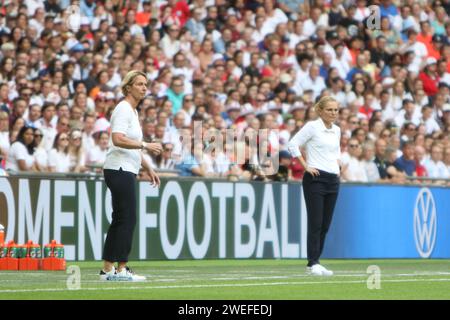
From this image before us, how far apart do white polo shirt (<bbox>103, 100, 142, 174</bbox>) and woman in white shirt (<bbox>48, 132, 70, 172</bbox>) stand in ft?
19.2

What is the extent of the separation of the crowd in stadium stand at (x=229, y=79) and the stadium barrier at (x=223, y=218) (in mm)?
419

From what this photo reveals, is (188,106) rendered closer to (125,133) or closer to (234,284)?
(125,133)

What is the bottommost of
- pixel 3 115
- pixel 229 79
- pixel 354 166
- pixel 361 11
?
pixel 354 166

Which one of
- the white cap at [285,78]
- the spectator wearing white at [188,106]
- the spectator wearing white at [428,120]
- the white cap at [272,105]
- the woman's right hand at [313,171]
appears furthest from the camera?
the spectator wearing white at [428,120]

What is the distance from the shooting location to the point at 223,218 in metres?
20.6

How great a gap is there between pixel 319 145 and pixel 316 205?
73cm

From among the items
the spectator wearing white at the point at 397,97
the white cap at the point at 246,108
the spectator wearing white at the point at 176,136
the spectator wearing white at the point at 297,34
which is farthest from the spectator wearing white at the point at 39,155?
the spectator wearing white at the point at 397,97

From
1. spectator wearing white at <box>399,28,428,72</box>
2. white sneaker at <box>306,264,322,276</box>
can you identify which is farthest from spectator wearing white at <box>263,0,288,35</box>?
white sneaker at <box>306,264,322,276</box>

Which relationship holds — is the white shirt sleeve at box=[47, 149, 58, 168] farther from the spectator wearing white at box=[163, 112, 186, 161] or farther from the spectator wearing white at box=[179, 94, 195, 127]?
the spectator wearing white at box=[179, 94, 195, 127]

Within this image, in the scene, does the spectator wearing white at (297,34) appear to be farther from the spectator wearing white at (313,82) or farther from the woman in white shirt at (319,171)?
the woman in white shirt at (319,171)

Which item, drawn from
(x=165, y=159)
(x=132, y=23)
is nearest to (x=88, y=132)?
(x=165, y=159)

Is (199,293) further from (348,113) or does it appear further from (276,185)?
(348,113)

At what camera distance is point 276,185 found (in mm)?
21297

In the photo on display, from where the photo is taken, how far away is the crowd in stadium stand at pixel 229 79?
813 inches
